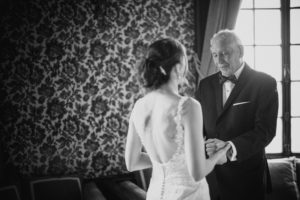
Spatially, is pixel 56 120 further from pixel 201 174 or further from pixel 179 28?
pixel 201 174

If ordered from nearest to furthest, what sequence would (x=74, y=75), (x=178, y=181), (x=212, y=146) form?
1. (x=178, y=181)
2. (x=212, y=146)
3. (x=74, y=75)

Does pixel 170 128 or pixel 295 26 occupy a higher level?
pixel 295 26

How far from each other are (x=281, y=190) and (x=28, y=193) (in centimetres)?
261

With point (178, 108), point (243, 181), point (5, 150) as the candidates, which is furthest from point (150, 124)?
point (5, 150)

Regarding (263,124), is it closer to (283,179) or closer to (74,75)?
(283,179)

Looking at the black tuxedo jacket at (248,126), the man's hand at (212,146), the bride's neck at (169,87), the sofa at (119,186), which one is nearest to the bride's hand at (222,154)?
the man's hand at (212,146)

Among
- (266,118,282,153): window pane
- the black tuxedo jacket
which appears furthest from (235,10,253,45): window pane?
the black tuxedo jacket

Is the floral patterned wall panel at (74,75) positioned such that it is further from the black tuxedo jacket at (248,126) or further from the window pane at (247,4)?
the black tuxedo jacket at (248,126)

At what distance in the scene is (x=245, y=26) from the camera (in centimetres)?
387

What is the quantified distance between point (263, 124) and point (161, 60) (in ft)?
3.30

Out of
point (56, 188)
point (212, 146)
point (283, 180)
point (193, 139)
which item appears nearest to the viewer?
point (193, 139)

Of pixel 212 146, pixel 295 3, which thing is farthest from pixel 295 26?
pixel 212 146

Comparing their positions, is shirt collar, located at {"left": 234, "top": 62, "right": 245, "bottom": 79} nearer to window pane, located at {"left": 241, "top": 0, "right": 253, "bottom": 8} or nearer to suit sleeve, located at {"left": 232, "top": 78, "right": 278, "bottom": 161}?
suit sleeve, located at {"left": 232, "top": 78, "right": 278, "bottom": 161}

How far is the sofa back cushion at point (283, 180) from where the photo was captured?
3016mm
